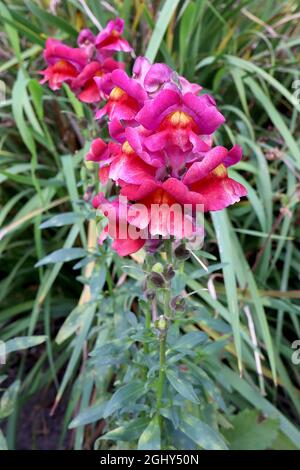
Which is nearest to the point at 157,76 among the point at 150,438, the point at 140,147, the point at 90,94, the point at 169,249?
the point at 140,147

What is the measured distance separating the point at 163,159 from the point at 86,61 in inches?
22.0

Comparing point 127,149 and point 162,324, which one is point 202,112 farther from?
point 162,324

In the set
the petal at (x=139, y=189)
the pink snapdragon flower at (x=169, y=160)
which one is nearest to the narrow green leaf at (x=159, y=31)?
the pink snapdragon flower at (x=169, y=160)

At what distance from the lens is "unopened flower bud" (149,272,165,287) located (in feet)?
2.96

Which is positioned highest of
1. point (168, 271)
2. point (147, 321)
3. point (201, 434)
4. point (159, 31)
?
point (159, 31)

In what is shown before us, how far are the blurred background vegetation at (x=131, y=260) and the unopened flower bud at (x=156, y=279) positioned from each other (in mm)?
260

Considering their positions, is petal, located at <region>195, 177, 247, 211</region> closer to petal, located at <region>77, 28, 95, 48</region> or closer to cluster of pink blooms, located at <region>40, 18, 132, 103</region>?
cluster of pink blooms, located at <region>40, 18, 132, 103</region>

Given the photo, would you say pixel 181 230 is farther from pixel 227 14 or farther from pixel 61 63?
pixel 227 14

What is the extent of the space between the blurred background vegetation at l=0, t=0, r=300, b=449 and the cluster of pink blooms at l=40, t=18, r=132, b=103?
0.09 meters

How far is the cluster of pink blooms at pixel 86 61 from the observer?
46.8 inches

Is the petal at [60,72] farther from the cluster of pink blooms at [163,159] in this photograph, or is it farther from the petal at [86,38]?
the cluster of pink blooms at [163,159]

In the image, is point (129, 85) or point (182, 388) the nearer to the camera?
point (129, 85)

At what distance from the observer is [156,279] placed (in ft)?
2.97
